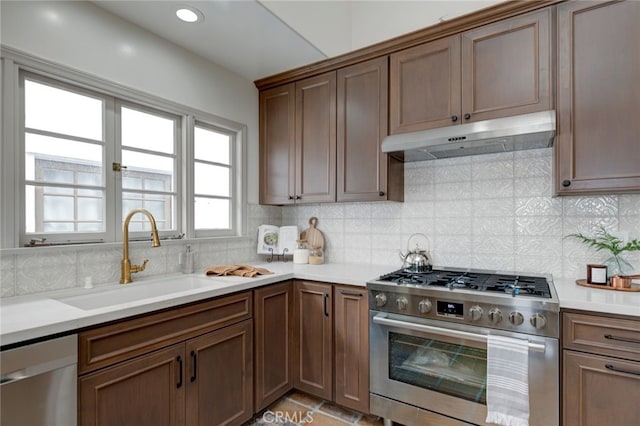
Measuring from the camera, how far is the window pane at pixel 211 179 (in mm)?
2533

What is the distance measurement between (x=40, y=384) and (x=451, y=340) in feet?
5.72

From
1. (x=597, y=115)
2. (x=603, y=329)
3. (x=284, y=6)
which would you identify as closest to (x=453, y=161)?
(x=597, y=115)

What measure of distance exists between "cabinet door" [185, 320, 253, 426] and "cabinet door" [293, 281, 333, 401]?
0.39 m

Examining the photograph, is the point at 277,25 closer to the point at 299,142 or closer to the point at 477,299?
the point at 299,142

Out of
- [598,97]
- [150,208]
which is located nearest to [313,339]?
[150,208]

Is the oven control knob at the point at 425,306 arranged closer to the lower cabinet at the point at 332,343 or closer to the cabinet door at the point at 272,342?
the lower cabinet at the point at 332,343

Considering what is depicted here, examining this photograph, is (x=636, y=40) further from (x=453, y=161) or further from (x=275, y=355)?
(x=275, y=355)

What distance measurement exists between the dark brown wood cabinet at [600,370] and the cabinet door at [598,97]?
69 cm

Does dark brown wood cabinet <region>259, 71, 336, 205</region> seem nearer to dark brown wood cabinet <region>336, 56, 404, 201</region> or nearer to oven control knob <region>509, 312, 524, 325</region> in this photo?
dark brown wood cabinet <region>336, 56, 404, 201</region>

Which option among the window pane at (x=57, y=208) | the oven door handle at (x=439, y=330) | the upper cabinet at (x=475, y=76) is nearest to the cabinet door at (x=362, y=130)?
the upper cabinet at (x=475, y=76)

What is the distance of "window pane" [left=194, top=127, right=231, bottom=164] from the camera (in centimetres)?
255

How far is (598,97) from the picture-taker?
5.62 ft

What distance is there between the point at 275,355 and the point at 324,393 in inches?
15.9

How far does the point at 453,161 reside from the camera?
240 cm
